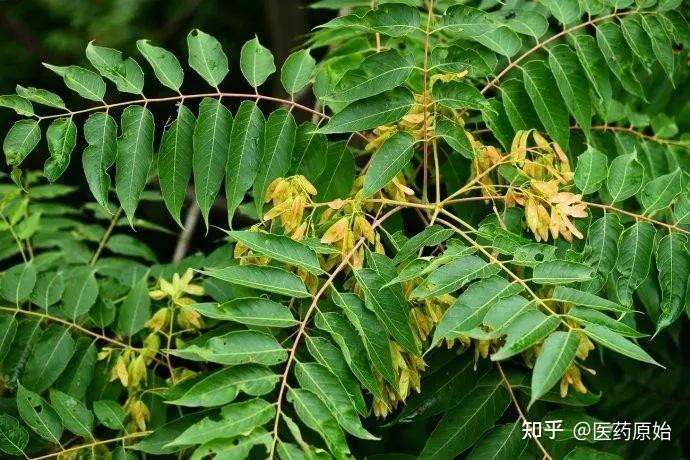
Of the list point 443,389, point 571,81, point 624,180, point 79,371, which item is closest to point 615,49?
point 571,81

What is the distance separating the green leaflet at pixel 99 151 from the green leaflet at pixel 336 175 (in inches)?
17.9

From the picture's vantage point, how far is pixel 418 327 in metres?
1.57

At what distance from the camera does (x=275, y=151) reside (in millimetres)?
1759

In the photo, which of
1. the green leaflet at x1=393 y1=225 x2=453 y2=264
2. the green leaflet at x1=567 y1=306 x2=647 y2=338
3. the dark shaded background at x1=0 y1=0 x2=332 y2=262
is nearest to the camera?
the green leaflet at x1=567 y1=306 x2=647 y2=338

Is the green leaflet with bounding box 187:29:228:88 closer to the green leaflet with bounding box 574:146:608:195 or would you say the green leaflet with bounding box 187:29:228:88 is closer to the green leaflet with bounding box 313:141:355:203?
the green leaflet with bounding box 313:141:355:203

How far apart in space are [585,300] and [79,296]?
4.13 ft

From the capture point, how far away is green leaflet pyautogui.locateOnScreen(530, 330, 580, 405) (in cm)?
121

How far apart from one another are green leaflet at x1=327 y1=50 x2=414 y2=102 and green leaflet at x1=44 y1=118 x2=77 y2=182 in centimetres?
56

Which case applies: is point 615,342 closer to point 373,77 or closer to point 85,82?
point 373,77

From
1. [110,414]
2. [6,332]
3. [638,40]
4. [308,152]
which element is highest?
[638,40]

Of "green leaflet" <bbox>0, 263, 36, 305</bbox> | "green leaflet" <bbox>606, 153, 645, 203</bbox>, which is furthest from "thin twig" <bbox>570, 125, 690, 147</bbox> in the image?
"green leaflet" <bbox>0, 263, 36, 305</bbox>

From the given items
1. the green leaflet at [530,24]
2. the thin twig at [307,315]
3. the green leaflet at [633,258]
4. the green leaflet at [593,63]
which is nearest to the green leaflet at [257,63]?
the thin twig at [307,315]

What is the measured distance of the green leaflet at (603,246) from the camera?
172 cm

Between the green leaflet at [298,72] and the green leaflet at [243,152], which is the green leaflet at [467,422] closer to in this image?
the green leaflet at [243,152]
